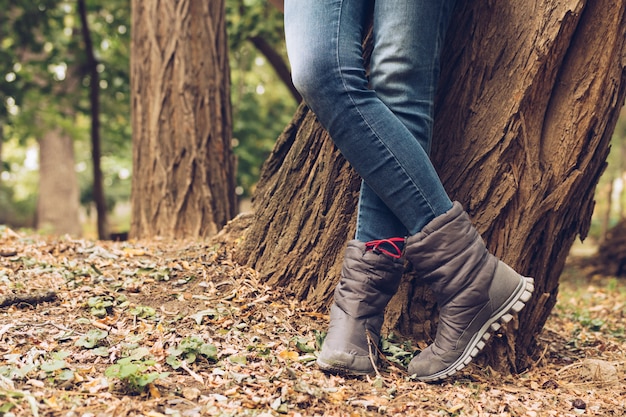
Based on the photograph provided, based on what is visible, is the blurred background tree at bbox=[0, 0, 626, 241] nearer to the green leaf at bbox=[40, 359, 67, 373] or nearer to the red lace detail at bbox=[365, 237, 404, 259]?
the red lace detail at bbox=[365, 237, 404, 259]

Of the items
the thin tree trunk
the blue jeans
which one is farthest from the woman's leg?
the thin tree trunk

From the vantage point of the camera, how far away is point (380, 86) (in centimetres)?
198

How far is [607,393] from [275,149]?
1740mm

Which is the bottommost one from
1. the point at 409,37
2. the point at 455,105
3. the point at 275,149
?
the point at 275,149

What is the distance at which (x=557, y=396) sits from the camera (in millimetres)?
2082

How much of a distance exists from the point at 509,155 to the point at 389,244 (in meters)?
0.63

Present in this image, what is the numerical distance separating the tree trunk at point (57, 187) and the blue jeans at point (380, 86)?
1207 centimetres

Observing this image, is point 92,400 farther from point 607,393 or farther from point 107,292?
point 607,393

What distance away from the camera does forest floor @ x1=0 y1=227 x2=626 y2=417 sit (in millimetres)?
1696

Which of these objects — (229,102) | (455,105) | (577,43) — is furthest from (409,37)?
(229,102)

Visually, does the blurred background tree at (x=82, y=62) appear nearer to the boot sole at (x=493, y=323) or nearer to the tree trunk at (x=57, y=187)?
the tree trunk at (x=57, y=187)

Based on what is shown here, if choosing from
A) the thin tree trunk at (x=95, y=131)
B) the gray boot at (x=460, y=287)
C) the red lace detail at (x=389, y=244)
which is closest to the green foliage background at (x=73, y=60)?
the thin tree trunk at (x=95, y=131)

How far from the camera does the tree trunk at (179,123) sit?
4.14m

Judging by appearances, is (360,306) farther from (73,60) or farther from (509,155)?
(73,60)
